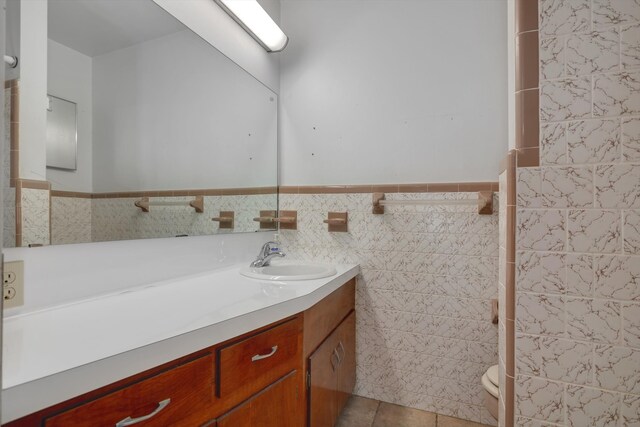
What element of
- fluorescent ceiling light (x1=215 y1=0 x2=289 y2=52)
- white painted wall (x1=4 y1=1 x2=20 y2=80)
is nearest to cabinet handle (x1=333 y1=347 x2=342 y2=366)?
white painted wall (x1=4 y1=1 x2=20 y2=80)

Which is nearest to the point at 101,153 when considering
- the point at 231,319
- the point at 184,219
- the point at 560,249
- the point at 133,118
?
the point at 133,118

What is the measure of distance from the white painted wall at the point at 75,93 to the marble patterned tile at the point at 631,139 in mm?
1606

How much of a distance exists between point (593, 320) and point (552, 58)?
2.33 ft

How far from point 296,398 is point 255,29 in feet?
6.47

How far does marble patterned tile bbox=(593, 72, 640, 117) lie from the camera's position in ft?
2.65

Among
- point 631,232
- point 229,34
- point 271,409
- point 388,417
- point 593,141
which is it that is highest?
point 229,34

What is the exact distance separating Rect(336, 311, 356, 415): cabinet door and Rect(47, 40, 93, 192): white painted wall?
4.24 ft

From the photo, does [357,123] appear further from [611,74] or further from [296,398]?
[296,398]

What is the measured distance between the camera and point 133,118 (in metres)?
1.24

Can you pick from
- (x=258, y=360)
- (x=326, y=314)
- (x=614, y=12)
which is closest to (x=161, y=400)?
(x=258, y=360)

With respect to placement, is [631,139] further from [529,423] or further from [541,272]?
[529,423]

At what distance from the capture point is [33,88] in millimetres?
936

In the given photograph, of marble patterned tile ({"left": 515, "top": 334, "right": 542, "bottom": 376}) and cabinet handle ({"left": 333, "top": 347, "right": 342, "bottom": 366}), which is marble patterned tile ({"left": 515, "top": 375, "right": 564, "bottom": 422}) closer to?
marble patterned tile ({"left": 515, "top": 334, "right": 542, "bottom": 376})

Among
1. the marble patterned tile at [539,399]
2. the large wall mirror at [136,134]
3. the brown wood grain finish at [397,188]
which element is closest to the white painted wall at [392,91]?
the brown wood grain finish at [397,188]
